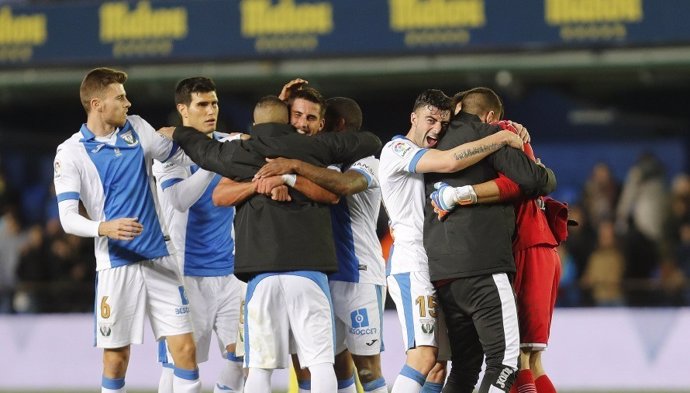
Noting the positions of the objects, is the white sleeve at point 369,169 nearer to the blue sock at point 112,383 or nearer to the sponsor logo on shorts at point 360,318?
the sponsor logo on shorts at point 360,318

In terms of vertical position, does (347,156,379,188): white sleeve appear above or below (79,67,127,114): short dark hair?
below

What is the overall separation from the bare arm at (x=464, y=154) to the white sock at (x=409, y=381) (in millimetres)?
1058

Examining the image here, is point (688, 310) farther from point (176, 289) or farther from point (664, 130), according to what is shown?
point (176, 289)

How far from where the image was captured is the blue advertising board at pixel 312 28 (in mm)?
11562

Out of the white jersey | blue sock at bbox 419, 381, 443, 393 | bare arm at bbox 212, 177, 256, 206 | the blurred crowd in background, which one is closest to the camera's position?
bare arm at bbox 212, 177, 256, 206

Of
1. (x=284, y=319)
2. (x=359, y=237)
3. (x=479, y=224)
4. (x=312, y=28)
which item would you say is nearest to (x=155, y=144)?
(x=359, y=237)

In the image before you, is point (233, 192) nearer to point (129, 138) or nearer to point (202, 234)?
point (129, 138)

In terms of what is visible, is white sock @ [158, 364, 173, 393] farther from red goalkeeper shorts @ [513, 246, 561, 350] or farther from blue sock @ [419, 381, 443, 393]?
red goalkeeper shorts @ [513, 246, 561, 350]

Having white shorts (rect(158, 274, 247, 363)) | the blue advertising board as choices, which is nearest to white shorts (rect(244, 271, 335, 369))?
white shorts (rect(158, 274, 247, 363))

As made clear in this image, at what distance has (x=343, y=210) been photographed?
23.8 ft

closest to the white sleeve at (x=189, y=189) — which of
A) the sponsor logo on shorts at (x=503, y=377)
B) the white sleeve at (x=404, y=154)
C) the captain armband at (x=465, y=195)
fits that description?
the white sleeve at (x=404, y=154)

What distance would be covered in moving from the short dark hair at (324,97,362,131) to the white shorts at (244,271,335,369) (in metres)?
1.13

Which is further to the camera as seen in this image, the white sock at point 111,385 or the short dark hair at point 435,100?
the white sock at point 111,385

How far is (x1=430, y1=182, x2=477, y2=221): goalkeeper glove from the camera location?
6336mm
